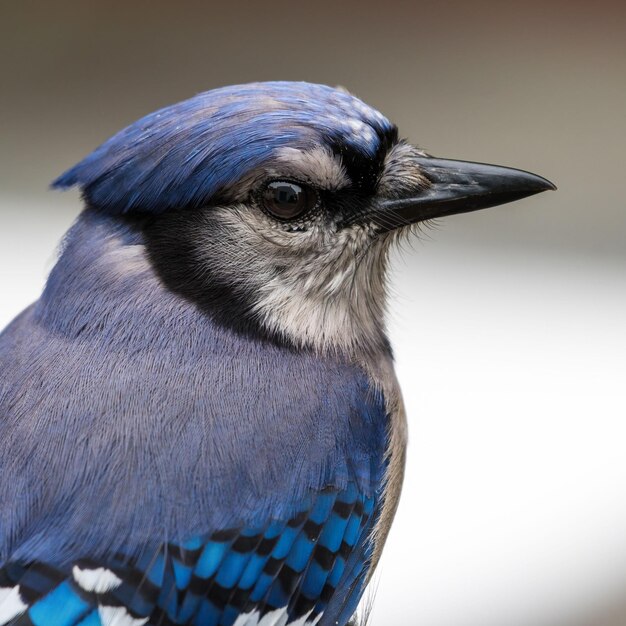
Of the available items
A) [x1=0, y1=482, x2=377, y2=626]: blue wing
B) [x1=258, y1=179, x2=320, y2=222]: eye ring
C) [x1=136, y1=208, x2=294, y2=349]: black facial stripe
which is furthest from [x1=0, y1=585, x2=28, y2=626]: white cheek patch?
[x1=258, y1=179, x2=320, y2=222]: eye ring

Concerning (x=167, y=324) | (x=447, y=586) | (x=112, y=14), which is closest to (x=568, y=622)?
(x=447, y=586)

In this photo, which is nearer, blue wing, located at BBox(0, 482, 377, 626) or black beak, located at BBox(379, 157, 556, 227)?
blue wing, located at BBox(0, 482, 377, 626)

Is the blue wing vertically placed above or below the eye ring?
below

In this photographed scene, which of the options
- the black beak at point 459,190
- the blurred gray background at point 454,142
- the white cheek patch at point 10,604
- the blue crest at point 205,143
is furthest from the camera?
the blurred gray background at point 454,142

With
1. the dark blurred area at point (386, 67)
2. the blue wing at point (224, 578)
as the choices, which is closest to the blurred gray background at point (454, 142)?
the dark blurred area at point (386, 67)

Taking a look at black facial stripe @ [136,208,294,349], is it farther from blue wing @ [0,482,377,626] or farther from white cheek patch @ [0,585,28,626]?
white cheek patch @ [0,585,28,626]

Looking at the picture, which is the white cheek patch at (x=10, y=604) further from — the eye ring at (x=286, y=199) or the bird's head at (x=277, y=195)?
the eye ring at (x=286, y=199)

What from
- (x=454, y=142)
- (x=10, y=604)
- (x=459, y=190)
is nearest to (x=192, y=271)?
(x=459, y=190)

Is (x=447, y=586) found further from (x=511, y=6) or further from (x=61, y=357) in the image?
(x=511, y=6)
